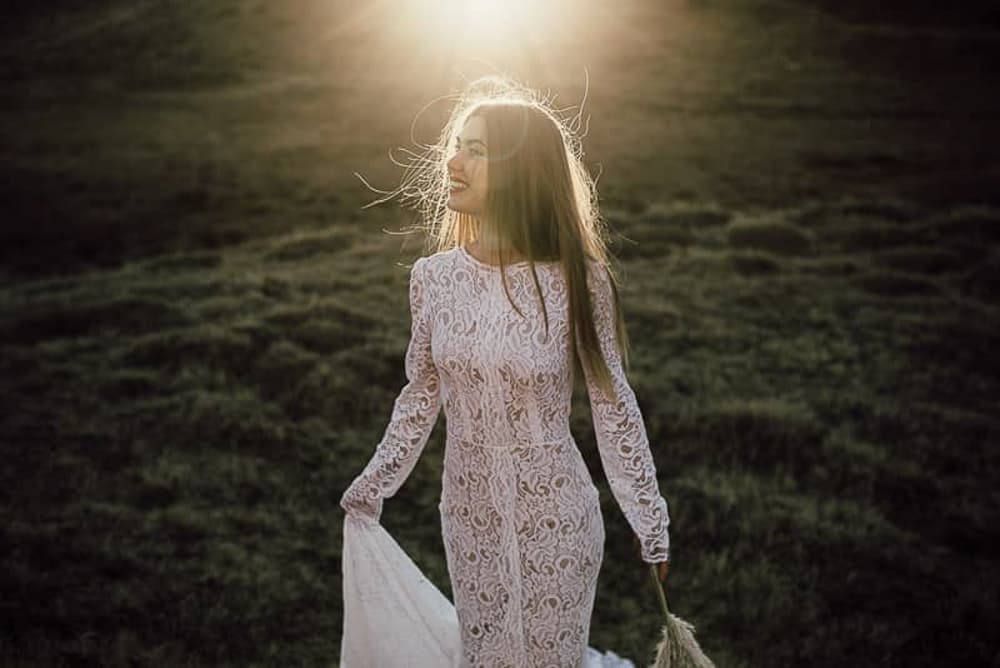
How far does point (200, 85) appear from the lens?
2767cm

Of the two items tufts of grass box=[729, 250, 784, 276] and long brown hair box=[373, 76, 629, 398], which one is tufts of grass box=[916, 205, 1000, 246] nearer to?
tufts of grass box=[729, 250, 784, 276]

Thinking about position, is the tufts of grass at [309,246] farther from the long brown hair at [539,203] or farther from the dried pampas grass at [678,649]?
the dried pampas grass at [678,649]

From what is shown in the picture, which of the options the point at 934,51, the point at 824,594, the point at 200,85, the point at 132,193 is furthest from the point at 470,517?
the point at 934,51

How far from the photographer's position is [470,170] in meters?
3.57

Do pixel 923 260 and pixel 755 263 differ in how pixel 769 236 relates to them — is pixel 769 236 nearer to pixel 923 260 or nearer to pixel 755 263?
pixel 755 263

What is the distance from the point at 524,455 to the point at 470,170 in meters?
0.96

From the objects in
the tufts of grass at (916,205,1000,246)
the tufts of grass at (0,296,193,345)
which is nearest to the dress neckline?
the tufts of grass at (0,296,193,345)

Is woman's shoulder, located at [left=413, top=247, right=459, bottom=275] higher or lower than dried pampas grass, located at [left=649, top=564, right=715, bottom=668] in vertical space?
higher

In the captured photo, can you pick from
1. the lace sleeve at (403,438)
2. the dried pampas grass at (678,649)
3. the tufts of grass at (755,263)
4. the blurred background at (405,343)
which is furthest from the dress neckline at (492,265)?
the tufts of grass at (755,263)

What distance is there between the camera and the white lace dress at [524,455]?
11.7 feet

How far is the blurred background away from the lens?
260 inches

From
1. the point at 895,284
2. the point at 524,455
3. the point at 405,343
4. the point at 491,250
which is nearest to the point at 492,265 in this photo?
the point at 491,250

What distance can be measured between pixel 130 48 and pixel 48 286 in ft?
61.5

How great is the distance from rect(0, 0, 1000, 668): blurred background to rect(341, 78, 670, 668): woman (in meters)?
2.09
